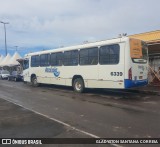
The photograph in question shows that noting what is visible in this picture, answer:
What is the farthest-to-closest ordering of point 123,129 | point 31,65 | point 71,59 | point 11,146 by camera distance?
point 31,65
point 71,59
point 123,129
point 11,146

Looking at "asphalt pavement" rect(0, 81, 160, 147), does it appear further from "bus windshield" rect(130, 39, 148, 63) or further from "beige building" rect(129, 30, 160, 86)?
"beige building" rect(129, 30, 160, 86)

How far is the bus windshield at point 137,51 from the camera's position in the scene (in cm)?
1453

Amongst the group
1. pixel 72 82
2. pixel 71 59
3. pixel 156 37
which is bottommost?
pixel 72 82

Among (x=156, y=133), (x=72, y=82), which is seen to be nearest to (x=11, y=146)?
(x=156, y=133)

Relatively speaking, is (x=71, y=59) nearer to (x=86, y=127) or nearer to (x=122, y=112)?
(x=122, y=112)

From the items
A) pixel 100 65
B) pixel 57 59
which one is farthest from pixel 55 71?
pixel 100 65

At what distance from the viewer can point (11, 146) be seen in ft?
21.8

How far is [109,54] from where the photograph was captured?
50.1 feet

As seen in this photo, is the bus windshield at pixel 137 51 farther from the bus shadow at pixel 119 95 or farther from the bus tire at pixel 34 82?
the bus tire at pixel 34 82

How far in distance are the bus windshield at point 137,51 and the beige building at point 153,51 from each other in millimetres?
3253

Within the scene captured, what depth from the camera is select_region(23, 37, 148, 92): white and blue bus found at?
47.3 feet

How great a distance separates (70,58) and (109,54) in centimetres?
399

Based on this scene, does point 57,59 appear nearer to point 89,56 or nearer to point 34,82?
point 89,56

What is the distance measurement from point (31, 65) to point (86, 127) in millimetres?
16485
